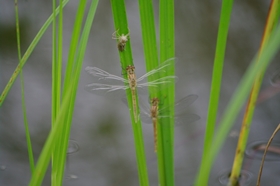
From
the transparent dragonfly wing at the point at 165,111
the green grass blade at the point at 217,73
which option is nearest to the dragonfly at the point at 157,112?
the transparent dragonfly wing at the point at 165,111

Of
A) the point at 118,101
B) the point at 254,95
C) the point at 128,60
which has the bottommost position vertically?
the point at 254,95

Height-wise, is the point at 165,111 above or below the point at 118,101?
below

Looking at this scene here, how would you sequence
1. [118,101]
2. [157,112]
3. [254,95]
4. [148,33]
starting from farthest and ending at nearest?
[118,101] → [157,112] → [148,33] → [254,95]

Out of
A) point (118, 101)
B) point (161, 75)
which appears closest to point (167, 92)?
point (161, 75)

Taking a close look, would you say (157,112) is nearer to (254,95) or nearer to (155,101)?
(155,101)

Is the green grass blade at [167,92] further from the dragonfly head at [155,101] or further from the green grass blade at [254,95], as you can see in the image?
the green grass blade at [254,95]

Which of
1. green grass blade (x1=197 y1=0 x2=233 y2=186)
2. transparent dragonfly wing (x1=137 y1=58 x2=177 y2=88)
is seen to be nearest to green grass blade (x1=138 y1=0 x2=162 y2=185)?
transparent dragonfly wing (x1=137 y1=58 x2=177 y2=88)
